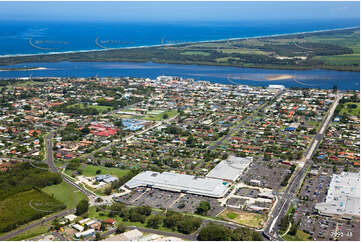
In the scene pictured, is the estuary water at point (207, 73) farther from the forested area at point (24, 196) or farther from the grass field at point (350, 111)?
the forested area at point (24, 196)

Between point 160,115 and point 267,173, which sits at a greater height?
point 160,115

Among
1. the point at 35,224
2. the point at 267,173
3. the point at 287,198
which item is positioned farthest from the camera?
the point at 267,173

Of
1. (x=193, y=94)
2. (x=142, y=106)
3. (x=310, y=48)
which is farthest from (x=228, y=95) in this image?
(x=310, y=48)

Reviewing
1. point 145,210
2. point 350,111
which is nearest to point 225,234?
point 145,210

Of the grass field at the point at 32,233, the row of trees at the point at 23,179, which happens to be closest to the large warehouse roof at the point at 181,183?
the row of trees at the point at 23,179

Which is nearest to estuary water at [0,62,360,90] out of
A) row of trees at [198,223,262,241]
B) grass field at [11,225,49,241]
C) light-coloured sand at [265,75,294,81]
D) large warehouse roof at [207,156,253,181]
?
light-coloured sand at [265,75,294,81]

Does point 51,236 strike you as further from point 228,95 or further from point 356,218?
point 228,95

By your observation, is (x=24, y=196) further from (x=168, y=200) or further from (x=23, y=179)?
(x=168, y=200)
